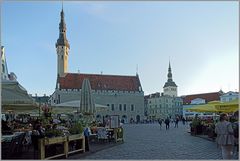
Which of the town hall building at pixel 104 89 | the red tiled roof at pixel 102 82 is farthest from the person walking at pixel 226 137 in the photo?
the red tiled roof at pixel 102 82

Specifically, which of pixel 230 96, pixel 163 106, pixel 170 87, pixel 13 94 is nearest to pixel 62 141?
pixel 13 94

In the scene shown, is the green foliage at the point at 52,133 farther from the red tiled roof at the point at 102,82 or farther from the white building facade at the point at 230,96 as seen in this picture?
the white building facade at the point at 230,96

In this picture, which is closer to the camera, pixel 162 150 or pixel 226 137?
pixel 226 137

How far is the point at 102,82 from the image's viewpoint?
86625 millimetres

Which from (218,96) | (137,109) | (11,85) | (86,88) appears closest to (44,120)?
(11,85)

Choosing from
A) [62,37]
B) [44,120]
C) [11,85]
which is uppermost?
[62,37]

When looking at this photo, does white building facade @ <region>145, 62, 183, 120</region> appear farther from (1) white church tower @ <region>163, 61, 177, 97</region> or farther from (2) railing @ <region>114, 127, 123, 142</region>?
(2) railing @ <region>114, 127, 123, 142</region>

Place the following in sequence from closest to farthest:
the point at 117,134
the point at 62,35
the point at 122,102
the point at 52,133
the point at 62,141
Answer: the point at 52,133
the point at 62,141
the point at 117,134
the point at 62,35
the point at 122,102

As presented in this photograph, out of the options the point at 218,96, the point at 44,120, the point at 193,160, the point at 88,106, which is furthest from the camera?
the point at 218,96

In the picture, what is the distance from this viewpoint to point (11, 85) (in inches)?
413

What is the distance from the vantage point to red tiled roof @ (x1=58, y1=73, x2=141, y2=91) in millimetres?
82938

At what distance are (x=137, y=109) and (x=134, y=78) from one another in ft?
26.6

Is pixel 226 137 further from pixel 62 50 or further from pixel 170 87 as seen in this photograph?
pixel 170 87

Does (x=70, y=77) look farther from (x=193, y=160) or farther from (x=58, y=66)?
(x=193, y=160)
